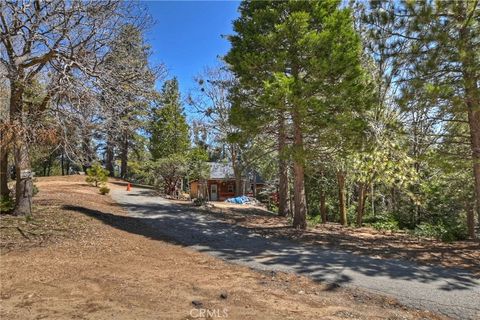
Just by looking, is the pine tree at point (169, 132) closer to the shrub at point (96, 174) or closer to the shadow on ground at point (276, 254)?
the shrub at point (96, 174)

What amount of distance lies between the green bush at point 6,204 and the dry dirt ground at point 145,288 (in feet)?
6.49

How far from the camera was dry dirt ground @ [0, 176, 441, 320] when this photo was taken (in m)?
4.36

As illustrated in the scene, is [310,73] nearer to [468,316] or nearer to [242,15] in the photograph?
[242,15]

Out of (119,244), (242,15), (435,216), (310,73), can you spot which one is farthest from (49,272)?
(435,216)

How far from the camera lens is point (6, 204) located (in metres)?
9.47

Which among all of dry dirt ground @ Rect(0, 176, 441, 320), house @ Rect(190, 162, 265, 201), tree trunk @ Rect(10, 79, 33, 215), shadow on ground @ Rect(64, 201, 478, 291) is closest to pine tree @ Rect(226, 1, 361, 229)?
shadow on ground @ Rect(64, 201, 478, 291)

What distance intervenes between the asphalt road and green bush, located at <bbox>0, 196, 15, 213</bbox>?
3777 mm

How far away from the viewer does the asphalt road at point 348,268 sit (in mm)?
5086

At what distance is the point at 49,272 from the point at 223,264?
2950 mm

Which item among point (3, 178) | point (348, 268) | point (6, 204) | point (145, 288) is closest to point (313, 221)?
point (348, 268)

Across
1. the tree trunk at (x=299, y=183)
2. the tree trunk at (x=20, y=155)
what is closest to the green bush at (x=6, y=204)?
the tree trunk at (x=20, y=155)

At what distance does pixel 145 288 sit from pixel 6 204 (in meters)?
6.47

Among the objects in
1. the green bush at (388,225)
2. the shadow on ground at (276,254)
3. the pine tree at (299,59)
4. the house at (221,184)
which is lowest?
the green bush at (388,225)

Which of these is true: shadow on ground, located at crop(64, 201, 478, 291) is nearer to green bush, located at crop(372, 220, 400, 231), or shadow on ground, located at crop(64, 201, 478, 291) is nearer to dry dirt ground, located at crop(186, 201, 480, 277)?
dry dirt ground, located at crop(186, 201, 480, 277)
